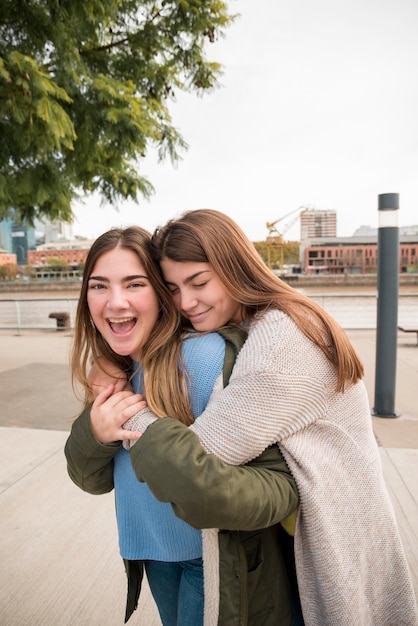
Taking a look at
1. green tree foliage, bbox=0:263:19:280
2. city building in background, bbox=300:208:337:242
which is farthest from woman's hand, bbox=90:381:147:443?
city building in background, bbox=300:208:337:242

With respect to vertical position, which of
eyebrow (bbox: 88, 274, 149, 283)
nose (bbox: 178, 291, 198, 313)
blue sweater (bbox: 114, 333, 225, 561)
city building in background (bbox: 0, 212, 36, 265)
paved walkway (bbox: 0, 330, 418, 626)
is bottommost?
paved walkway (bbox: 0, 330, 418, 626)

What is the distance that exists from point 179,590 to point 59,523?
1.92m

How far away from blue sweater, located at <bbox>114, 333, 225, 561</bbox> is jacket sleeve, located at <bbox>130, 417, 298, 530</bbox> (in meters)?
0.16

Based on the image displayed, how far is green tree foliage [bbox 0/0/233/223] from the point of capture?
453cm

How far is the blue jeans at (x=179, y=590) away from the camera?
45.7 inches

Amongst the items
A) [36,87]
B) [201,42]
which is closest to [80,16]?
[36,87]

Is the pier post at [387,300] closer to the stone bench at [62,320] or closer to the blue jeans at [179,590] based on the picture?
the blue jeans at [179,590]

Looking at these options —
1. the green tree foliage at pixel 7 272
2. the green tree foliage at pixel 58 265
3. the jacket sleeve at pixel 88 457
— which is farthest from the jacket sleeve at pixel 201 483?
the green tree foliage at pixel 58 265

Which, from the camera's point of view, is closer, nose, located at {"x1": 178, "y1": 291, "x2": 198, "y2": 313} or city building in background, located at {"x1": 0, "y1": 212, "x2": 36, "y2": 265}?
nose, located at {"x1": 178, "y1": 291, "x2": 198, "y2": 313}

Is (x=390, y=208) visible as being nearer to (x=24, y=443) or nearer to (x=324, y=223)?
(x=24, y=443)

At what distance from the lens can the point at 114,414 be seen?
1.13 meters

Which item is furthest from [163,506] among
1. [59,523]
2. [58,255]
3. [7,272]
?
[58,255]

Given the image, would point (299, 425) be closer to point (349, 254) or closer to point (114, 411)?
point (114, 411)

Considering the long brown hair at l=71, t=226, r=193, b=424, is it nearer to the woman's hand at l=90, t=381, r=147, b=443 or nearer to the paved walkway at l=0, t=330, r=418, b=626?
the woman's hand at l=90, t=381, r=147, b=443
